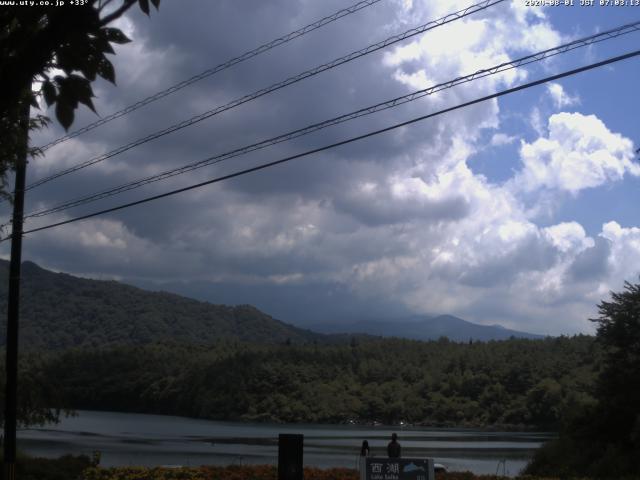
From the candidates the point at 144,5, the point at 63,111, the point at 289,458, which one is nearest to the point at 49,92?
the point at 63,111

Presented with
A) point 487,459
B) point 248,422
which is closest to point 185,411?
point 248,422

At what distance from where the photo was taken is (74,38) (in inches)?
170

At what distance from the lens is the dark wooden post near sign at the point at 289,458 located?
15180 mm

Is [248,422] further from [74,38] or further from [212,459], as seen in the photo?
[74,38]

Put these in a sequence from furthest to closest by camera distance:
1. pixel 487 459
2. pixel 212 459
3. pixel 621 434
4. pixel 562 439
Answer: pixel 487 459 < pixel 212 459 < pixel 562 439 < pixel 621 434

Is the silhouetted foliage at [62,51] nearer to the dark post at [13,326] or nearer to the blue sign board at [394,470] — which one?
the blue sign board at [394,470]

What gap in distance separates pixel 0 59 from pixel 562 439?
35.2 m

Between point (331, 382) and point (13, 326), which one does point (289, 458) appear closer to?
point (13, 326)

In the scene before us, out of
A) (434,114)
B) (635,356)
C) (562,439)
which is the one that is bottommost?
(562,439)

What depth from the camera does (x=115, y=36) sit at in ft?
14.6

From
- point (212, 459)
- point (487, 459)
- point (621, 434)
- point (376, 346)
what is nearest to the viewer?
point (621, 434)

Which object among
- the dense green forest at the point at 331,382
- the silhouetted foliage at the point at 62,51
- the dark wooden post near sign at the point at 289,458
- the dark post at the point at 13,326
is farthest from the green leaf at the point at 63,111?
the dense green forest at the point at 331,382

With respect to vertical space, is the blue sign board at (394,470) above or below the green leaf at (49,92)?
below

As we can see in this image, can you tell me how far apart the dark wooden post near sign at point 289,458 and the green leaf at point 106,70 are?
11491mm
